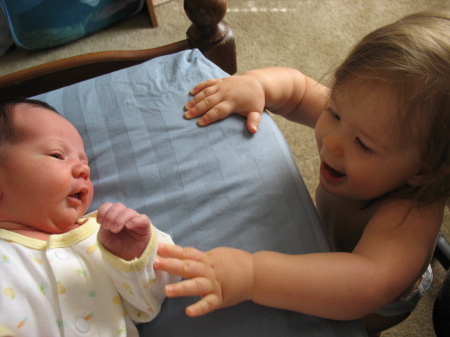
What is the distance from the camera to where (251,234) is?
686mm

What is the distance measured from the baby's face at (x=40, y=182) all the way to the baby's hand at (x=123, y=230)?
147mm

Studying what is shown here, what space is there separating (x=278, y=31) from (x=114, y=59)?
0.85m

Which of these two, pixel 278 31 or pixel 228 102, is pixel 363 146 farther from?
pixel 278 31

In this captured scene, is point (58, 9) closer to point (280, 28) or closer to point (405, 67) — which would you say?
point (280, 28)

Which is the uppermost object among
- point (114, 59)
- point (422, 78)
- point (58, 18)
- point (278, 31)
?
point (422, 78)

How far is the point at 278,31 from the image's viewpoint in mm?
1600

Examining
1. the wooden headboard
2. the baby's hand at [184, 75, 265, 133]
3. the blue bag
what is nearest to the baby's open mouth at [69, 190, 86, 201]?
the baby's hand at [184, 75, 265, 133]

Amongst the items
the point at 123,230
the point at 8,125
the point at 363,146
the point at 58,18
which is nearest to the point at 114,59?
the point at 8,125

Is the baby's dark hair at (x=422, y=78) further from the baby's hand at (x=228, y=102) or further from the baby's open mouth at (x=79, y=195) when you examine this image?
the baby's open mouth at (x=79, y=195)

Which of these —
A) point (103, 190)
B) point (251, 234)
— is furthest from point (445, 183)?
point (103, 190)

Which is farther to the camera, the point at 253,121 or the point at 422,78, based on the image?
the point at 253,121

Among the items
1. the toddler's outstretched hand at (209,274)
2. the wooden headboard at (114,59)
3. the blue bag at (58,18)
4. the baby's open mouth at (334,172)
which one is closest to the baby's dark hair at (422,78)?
the baby's open mouth at (334,172)

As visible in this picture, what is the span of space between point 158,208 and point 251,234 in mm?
169

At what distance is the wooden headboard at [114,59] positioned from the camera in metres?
0.90
